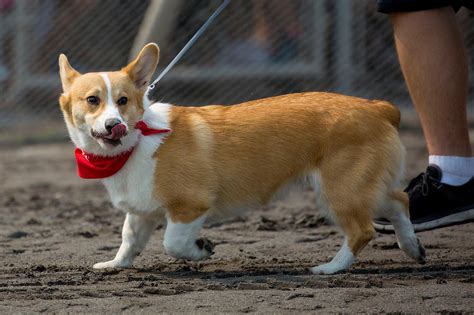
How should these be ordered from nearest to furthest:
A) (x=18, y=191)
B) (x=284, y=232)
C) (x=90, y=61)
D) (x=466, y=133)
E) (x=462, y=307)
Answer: (x=462, y=307) → (x=466, y=133) → (x=284, y=232) → (x=18, y=191) → (x=90, y=61)

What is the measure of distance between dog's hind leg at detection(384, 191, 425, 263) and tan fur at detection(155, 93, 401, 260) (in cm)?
15

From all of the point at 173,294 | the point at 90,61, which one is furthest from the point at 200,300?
the point at 90,61

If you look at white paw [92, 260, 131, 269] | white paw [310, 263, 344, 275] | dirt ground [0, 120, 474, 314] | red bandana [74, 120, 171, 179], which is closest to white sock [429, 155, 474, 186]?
dirt ground [0, 120, 474, 314]

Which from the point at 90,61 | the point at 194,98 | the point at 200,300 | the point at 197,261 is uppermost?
the point at 200,300

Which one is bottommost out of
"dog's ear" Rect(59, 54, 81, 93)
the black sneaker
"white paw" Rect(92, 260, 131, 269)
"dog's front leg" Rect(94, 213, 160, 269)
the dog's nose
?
Answer: the black sneaker

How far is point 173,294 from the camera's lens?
3918mm

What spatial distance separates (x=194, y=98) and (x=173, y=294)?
6.24 metres

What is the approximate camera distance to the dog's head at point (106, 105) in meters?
4.12

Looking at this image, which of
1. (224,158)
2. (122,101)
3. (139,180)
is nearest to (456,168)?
(224,158)

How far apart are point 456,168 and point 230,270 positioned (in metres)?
1.27

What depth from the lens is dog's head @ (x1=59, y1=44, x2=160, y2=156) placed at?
13.5 ft

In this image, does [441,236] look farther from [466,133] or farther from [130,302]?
[130,302]

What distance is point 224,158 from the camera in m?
4.45

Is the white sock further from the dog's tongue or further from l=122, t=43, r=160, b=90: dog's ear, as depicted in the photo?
the dog's tongue
